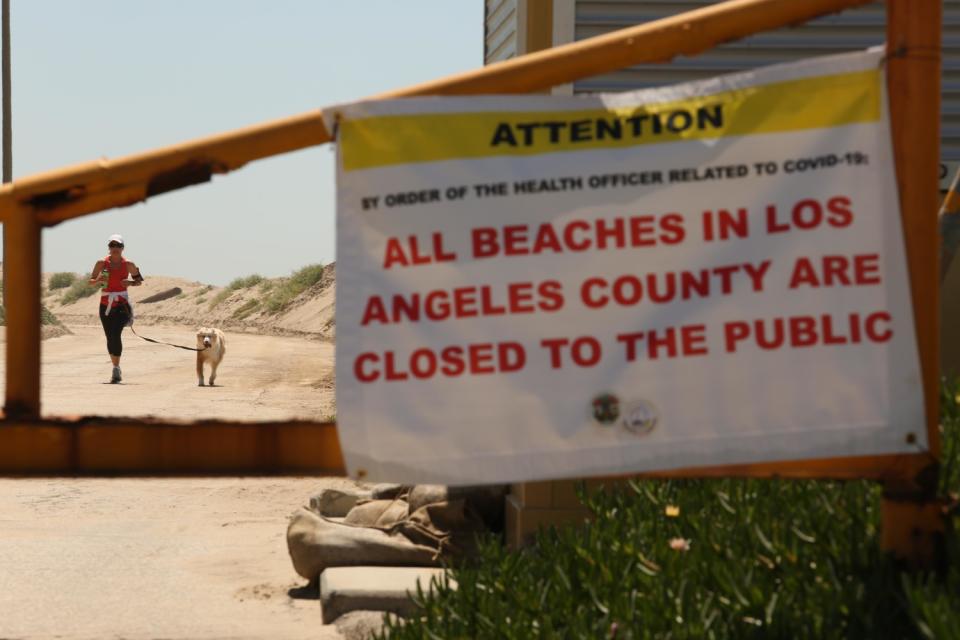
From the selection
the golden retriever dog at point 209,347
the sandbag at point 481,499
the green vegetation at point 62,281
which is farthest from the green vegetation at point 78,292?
the sandbag at point 481,499

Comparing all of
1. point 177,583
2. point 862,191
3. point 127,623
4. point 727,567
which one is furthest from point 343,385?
point 177,583

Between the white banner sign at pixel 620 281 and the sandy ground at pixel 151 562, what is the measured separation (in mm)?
4048

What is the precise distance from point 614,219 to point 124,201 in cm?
102

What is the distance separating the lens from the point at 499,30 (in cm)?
955

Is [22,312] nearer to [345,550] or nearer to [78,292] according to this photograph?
[345,550]

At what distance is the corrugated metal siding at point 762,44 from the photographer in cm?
805

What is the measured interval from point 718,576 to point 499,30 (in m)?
5.99

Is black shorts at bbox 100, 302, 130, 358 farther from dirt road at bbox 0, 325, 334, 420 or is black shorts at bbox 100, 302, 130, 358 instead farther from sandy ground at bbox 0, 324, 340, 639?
sandy ground at bbox 0, 324, 340, 639

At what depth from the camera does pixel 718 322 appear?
129 inches

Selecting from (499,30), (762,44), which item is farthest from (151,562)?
(762,44)

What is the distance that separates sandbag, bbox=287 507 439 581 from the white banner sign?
15.4ft

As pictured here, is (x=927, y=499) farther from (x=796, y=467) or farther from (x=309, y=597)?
(x=309, y=597)

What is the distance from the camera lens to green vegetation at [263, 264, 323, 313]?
6600cm

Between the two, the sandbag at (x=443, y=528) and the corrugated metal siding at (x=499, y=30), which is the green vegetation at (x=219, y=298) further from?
the sandbag at (x=443, y=528)
